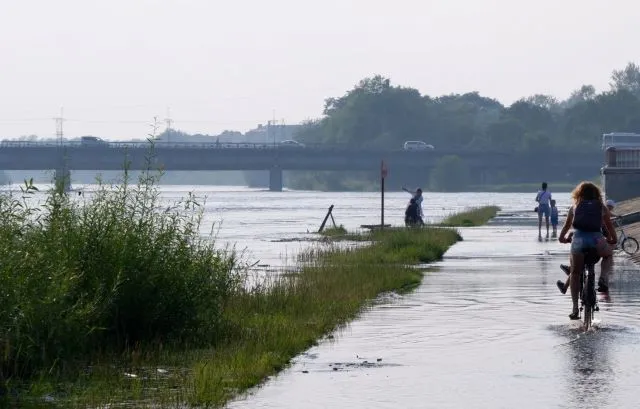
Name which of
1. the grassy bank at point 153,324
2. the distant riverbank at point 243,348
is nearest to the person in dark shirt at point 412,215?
the distant riverbank at point 243,348

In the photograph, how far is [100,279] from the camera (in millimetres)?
16094

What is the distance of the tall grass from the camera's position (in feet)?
46.8

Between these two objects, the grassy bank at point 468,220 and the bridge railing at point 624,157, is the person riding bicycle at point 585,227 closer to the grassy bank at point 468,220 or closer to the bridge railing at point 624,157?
the grassy bank at point 468,220

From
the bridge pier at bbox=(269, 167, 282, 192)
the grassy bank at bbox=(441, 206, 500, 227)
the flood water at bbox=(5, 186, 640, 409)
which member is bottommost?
the bridge pier at bbox=(269, 167, 282, 192)

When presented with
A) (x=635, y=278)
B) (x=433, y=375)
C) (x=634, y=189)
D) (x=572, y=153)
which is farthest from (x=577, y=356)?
(x=572, y=153)

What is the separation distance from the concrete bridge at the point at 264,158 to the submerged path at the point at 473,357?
125672 mm

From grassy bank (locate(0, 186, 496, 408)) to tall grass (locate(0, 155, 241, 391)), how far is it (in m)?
0.02

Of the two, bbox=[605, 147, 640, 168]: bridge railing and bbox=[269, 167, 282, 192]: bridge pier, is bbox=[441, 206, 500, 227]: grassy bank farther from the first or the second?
bbox=[269, 167, 282, 192]: bridge pier

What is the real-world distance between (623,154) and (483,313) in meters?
52.0

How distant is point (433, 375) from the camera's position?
14219 mm

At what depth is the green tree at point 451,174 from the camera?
179 metres

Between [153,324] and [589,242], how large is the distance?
198 inches

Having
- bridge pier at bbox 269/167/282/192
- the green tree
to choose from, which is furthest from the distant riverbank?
bridge pier at bbox 269/167/282/192

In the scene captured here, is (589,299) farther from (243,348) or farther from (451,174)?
(451,174)
